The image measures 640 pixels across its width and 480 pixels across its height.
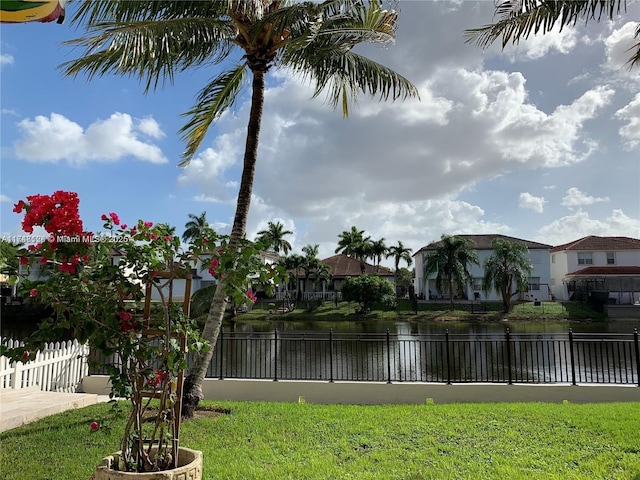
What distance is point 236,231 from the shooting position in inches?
322

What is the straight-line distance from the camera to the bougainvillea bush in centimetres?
357

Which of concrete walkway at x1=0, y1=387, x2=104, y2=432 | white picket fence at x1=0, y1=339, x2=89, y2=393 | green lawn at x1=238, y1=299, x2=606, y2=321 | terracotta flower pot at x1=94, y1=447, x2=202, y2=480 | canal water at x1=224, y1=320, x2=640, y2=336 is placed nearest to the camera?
terracotta flower pot at x1=94, y1=447, x2=202, y2=480

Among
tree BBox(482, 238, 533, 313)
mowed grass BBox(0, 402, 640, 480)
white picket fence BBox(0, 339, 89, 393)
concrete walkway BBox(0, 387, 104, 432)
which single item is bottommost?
mowed grass BBox(0, 402, 640, 480)

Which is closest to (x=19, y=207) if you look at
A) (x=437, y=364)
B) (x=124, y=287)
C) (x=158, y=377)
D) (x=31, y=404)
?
(x=124, y=287)

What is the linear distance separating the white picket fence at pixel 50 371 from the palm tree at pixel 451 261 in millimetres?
37095

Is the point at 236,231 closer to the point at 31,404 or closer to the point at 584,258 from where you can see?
the point at 31,404

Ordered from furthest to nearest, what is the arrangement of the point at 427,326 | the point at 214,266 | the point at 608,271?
1. the point at 608,271
2. the point at 427,326
3. the point at 214,266

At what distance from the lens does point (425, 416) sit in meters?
7.28

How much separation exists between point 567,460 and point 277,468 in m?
3.27

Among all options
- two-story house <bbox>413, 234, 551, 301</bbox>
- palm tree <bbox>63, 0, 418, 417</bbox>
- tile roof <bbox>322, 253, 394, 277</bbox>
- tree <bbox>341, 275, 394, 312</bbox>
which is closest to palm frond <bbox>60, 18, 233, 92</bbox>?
palm tree <bbox>63, 0, 418, 417</bbox>

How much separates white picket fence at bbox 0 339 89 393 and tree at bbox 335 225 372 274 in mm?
47068

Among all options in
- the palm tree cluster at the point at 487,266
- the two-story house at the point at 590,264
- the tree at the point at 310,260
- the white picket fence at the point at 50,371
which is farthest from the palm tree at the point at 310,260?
the white picket fence at the point at 50,371

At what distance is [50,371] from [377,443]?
7.24 m

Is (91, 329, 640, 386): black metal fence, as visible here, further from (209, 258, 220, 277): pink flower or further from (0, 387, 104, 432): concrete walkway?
(209, 258, 220, 277): pink flower
